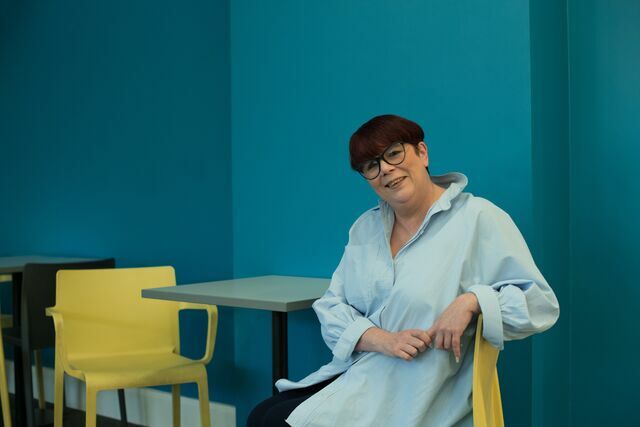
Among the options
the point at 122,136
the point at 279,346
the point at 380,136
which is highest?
the point at 122,136

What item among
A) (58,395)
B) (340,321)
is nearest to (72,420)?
(58,395)

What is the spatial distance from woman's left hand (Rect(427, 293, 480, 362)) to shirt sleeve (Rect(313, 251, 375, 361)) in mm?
246

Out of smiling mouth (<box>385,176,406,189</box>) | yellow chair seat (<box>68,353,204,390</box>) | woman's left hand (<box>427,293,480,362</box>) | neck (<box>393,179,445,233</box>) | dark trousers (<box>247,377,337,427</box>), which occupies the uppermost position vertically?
smiling mouth (<box>385,176,406,189</box>)

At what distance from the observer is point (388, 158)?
195 centimetres

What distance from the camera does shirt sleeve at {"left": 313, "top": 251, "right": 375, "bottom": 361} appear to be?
1.90 m

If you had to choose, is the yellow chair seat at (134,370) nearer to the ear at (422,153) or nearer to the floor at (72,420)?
the floor at (72,420)

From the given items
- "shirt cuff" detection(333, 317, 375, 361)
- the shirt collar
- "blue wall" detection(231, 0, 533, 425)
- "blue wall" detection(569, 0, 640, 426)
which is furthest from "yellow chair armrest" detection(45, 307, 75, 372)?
"blue wall" detection(569, 0, 640, 426)

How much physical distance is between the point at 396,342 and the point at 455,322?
174 millimetres

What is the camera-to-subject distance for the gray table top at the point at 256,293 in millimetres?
2211

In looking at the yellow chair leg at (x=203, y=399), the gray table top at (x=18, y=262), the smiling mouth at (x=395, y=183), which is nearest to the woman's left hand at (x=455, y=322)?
the smiling mouth at (x=395, y=183)

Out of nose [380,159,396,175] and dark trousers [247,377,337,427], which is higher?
nose [380,159,396,175]

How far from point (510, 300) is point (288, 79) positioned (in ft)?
5.21

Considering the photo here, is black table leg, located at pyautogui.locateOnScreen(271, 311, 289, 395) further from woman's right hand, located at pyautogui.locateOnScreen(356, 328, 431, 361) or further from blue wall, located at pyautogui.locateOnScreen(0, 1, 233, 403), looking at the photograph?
blue wall, located at pyautogui.locateOnScreen(0, 1, 233, 403)

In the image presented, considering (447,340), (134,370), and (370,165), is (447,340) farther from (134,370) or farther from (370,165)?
(134,370)
